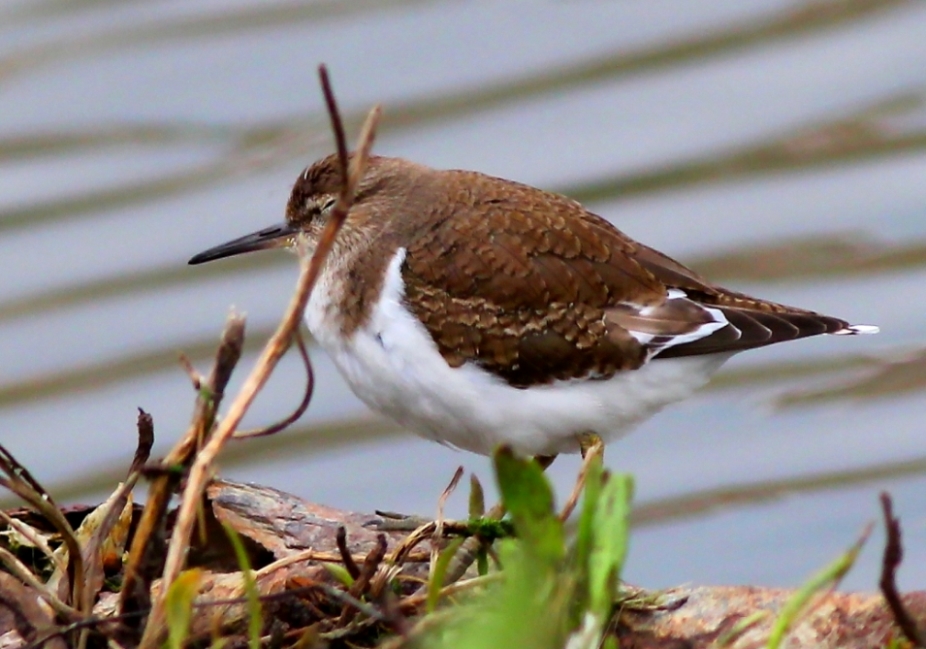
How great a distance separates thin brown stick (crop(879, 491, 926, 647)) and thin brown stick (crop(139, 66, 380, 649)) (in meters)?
1.12

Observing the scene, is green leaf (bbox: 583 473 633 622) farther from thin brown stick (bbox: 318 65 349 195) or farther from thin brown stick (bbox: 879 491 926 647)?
thin brown stick (bbox: 318 65 349 195)

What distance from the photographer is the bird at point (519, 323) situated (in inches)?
212

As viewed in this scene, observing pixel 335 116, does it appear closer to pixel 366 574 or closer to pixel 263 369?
pixel 263 369

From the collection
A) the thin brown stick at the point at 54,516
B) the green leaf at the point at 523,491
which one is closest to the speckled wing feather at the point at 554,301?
the thin brown stick at the point at 54,516

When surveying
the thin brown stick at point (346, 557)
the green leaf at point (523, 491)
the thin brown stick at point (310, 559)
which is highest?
the green leaf at point (523, 491)

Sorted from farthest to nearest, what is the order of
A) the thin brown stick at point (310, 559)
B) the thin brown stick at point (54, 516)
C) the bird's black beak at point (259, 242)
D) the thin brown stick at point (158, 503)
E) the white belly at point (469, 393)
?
the bird's black beak at point (259, 242), the white belly at point (469, 393), the thin brown stick at point (310, 559), the thin brown stick at point (54, 516), the thin brown stick at point (158, 503)

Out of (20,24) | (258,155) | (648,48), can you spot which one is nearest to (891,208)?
(648,48)

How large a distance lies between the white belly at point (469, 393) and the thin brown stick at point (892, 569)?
196 cm

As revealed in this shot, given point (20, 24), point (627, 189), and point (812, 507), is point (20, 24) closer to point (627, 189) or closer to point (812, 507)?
point (627, 189)

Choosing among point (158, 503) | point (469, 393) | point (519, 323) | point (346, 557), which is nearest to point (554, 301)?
point (519, 323)

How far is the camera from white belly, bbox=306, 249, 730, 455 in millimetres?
5336

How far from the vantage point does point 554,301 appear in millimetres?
5488

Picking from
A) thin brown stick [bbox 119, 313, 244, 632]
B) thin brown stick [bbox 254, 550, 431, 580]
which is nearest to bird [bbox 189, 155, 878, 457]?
thin brown stick [bbox 254, 550, 431, 580]

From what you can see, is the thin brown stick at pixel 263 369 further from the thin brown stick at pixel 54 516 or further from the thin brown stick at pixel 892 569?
the thin brown stick at pixel 892 569
